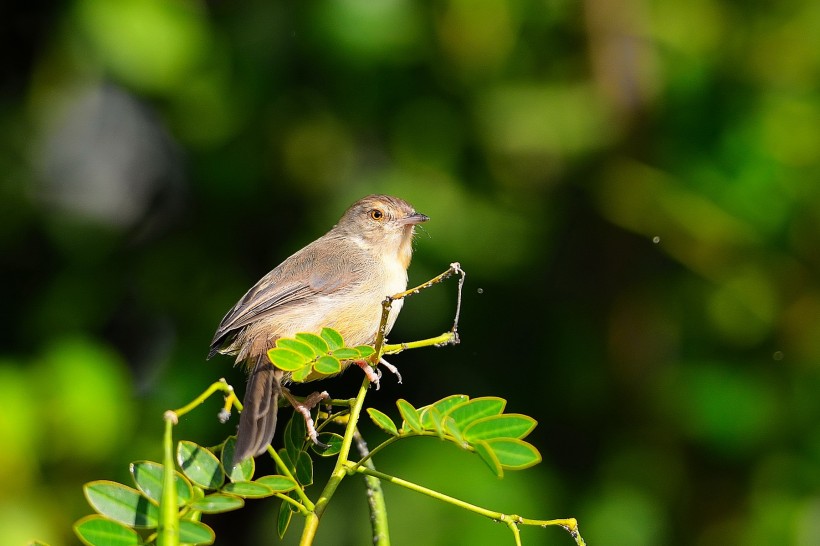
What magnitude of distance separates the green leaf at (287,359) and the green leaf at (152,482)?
A: 1.68 feet

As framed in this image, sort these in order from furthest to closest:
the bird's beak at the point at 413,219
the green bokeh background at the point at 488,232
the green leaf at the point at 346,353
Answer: the green bokeh background at the point at 488,232 < the bird's beak at the point at 413,219 < the green leaf at the point at 346,353

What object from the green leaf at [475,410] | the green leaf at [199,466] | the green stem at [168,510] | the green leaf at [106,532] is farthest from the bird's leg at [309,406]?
the green stem at [168,510]

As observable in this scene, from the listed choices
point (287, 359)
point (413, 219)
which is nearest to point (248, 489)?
point (287, 359)

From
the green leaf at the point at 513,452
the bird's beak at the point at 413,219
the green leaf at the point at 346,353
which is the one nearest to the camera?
the green leaf at the point at 513,452

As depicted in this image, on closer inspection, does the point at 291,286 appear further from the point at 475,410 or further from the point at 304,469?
the point at 475,410

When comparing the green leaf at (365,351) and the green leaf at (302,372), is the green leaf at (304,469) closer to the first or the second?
the green leaf at (302,372)

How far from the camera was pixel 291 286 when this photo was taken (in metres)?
4.21

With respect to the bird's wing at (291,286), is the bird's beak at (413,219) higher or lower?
higher

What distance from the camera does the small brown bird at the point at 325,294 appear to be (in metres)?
3.94

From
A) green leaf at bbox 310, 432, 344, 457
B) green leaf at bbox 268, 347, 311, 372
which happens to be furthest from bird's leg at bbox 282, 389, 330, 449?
green leaf at bbox 268, 347, 311, 372

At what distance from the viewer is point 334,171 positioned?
5855mm

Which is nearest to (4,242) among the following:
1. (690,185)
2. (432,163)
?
(432,163)

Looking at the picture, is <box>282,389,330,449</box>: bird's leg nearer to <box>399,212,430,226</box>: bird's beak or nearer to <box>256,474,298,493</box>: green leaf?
<box>256,474,298,493</box>: green leaf

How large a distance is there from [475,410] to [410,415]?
0.14m
